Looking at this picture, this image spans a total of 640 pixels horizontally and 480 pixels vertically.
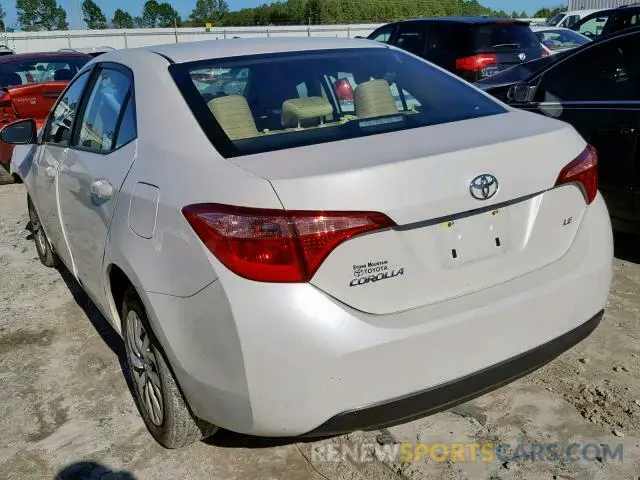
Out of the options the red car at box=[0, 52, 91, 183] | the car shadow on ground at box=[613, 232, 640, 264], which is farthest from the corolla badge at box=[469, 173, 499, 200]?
the red car at box=[0, 52, 91, 183]

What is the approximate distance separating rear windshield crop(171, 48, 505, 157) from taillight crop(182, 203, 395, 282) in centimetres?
34

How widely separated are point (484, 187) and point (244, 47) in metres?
1.43

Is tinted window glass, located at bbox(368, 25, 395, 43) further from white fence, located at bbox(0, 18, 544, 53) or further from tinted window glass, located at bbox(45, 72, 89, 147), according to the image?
white fence, located at bbox(0, 18, 544, 53)

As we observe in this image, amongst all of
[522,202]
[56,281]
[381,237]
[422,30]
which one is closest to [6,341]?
[56,281]

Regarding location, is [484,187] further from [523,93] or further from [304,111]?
[523,93]

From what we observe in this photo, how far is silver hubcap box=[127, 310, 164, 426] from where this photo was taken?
262cm

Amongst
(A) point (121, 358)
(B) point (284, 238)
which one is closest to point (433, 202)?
(B) point (284, 238)

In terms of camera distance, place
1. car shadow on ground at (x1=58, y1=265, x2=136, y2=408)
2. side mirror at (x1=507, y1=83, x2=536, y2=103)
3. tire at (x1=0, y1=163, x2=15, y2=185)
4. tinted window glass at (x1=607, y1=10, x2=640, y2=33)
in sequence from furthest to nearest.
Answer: tinted window glass at (x1=607, y1=10, x2=640, y2=33) → tire at (x1=0, y1=163, x2=15, y2=185) → side mirror at (x1=507, y1=83, x2=536, y2=103) → car shadow on ground at (x1=58, y1=265, x2=136, y2=408)

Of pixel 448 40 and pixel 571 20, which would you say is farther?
pixel 571 20

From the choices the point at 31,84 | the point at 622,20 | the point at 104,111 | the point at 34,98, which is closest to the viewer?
the point at 104,111

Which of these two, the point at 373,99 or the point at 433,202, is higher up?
the point at 373,99

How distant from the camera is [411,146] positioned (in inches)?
88.1

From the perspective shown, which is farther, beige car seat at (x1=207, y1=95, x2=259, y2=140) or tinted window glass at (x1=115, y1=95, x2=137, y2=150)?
tinted window glass at (x1=115, y1=95, x2=137, y2=150)

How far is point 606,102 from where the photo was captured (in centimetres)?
436
